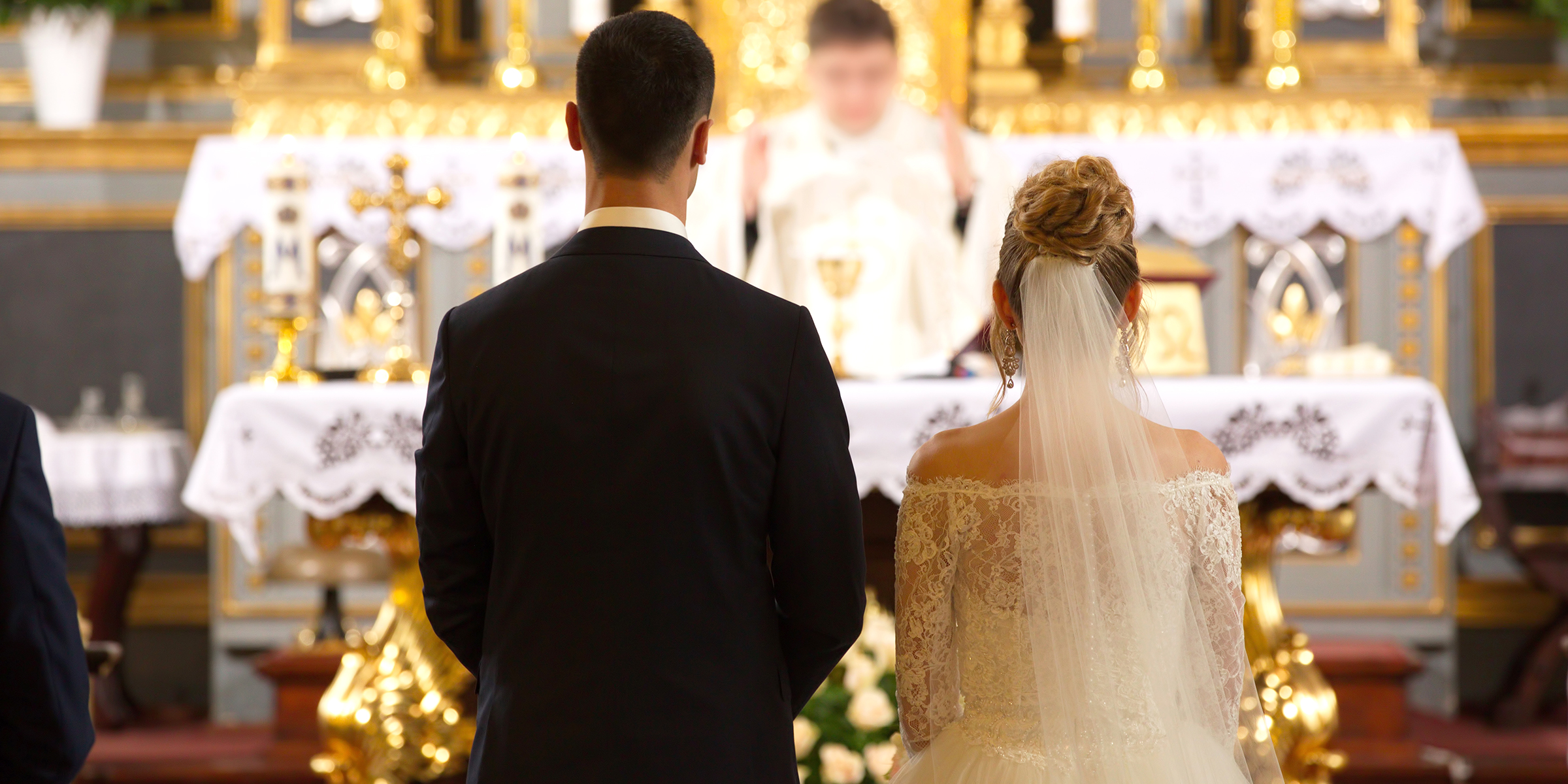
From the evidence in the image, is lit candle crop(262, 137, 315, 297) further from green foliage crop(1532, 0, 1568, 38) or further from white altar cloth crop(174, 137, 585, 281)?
green foliage crop(1532, 0, 1568, 38)

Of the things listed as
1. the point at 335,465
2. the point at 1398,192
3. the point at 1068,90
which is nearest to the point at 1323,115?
the point at 1398,192

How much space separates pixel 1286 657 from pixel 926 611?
185cm

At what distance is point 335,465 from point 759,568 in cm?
200

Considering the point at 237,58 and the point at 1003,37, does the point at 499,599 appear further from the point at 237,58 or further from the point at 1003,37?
the point at 237,58

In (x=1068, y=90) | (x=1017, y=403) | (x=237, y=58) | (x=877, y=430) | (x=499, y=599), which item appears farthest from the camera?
(x=237, y=58)

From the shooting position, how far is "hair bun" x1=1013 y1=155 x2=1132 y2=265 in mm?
1871

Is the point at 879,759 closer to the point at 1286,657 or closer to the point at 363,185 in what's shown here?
the point at 1286,657

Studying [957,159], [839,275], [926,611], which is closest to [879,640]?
[839,275]

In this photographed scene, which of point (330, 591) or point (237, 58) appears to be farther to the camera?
Answer: point (237, 58)

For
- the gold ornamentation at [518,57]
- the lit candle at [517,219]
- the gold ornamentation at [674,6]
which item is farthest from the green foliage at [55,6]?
the lit candle at [517,219]

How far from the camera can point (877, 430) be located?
3316mm

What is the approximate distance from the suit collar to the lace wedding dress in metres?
0.53

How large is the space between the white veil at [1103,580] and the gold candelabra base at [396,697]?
185cm

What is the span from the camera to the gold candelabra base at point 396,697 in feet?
11.2
